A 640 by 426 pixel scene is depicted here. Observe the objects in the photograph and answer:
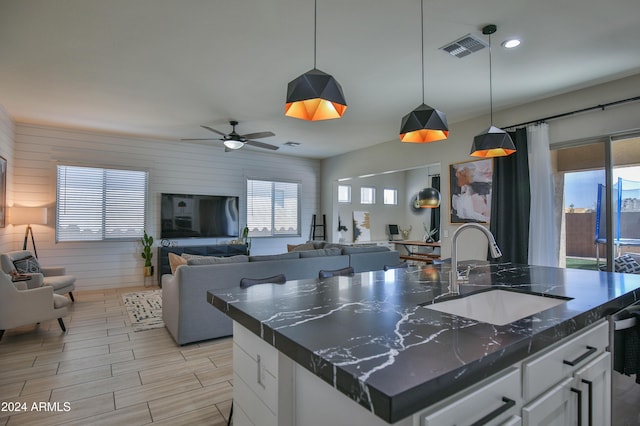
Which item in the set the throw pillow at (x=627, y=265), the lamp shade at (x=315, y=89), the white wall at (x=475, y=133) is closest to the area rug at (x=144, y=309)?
the lamp shade at (x=315, y=89)

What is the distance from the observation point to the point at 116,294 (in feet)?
19.5

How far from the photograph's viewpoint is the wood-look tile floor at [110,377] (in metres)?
2.33

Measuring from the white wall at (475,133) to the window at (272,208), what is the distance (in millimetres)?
941

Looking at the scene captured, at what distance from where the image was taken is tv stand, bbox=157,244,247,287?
253 inches

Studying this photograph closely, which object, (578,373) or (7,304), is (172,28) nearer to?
(7,304)

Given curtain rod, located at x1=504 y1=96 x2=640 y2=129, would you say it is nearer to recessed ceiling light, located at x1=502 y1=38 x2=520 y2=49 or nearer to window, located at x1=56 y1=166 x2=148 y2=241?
recessed ceiling light, located at x1=502 y1=38 x2=520 y2=49

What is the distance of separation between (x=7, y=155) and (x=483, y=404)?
706 centimetres

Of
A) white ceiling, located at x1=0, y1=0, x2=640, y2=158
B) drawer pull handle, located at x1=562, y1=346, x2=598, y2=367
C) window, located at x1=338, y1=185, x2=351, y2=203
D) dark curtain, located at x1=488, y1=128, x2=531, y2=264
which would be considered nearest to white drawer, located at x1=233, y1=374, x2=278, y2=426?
drawer pull handle, located at x1=562, y1=346, x2=598, y2=367

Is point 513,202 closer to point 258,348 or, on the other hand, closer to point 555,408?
point 555,408

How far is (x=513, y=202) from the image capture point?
15.4 ft

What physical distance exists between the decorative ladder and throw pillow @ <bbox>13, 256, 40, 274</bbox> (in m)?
5.52

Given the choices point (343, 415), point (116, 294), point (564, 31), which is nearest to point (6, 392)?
point (343, 415)

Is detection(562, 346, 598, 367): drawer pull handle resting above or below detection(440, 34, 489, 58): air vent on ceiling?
below

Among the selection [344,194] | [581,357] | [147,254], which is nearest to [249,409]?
[581,357]
